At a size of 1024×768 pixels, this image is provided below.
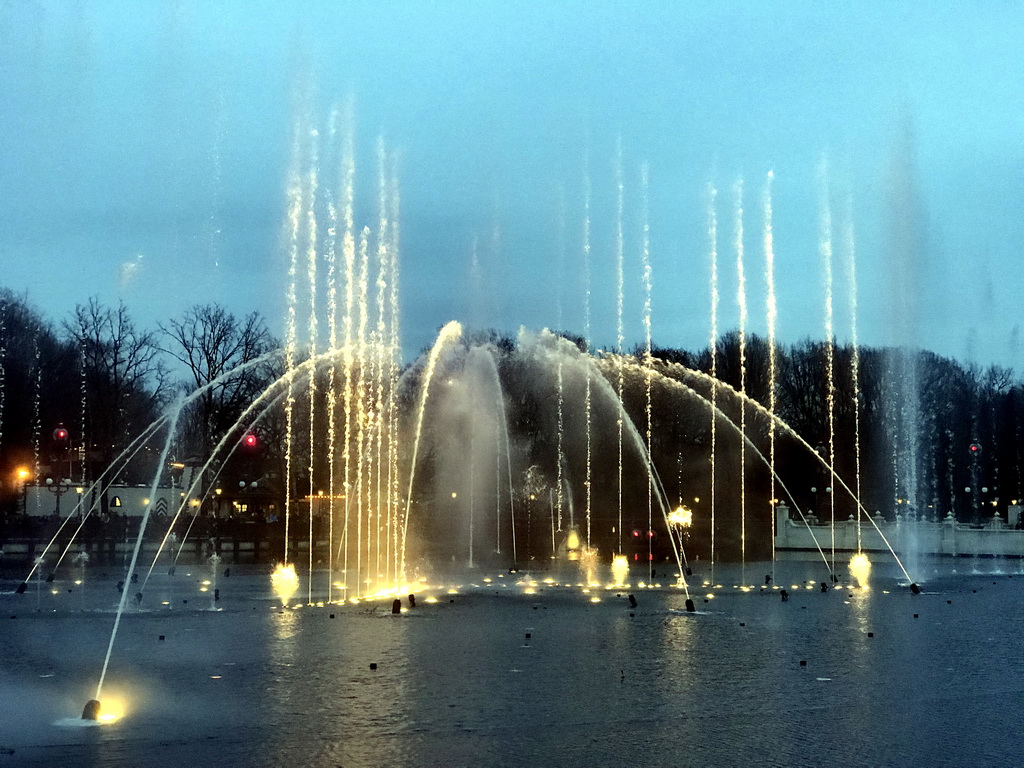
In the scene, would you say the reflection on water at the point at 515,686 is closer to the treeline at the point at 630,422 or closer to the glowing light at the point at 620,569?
the glowing light at the point at 620,569

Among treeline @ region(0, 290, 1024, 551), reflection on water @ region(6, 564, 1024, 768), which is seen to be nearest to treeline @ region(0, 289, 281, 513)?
treeline @ region(0, 290, 1024, 551)

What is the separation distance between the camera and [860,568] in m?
40.1

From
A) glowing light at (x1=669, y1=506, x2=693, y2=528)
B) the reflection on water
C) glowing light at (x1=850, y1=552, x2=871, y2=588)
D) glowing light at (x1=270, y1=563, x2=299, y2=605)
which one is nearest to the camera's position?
the reflection on water

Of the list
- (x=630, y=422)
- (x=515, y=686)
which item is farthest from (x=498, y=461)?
(x=515, y=686)

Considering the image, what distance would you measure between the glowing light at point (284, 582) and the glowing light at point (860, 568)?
1377 cm

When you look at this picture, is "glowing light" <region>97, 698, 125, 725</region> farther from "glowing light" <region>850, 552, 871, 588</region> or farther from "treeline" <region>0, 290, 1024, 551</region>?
"treeline" <region>0, 290, 1024, 551</region>

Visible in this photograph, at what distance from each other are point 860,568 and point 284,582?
19118 mm

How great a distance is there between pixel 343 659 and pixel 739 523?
35680mm

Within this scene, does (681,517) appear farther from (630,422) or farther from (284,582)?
(284,582)

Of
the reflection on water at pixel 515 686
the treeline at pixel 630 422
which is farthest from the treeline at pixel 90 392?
the reflection on water at pixel 515 686

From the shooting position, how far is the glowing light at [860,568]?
33.3 meters

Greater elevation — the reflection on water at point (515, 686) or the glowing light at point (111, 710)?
the glowing light at point (111, 710)

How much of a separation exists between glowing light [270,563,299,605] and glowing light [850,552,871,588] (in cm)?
1377

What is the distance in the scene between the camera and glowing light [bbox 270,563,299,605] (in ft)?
87.2
